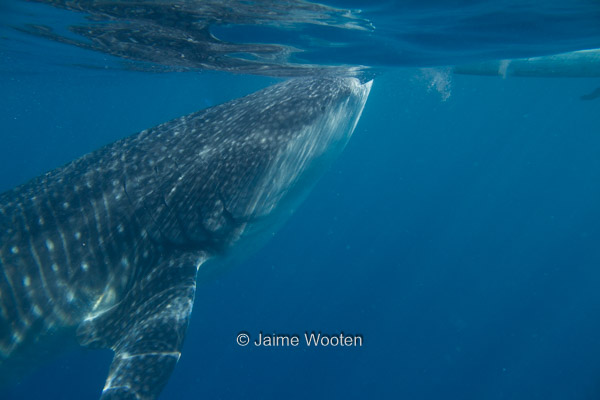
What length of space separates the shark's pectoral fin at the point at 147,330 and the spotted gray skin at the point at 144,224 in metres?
0.01

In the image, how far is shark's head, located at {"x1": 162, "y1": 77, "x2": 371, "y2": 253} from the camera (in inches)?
215

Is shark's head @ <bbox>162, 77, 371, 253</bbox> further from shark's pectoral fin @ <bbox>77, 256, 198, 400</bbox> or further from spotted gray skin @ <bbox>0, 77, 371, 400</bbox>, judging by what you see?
shark's pectoral fin @ <bbox>77, 256, 198, 400</bbox>

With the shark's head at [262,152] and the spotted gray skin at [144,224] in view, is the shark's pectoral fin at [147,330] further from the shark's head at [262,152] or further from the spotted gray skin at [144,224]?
the shark's head at [262,152]

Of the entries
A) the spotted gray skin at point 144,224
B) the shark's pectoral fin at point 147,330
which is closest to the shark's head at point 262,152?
the spotted gray skin at point 144,224

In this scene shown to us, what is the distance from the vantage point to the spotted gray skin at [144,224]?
4.52 m

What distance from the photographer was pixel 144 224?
5188mm

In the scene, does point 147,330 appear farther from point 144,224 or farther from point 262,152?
point 262,152

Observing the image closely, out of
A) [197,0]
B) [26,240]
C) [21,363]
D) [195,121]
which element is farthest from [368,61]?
[21,363]

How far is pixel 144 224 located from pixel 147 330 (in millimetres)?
1600

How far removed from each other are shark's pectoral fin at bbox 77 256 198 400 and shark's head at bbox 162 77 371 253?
2.70ft

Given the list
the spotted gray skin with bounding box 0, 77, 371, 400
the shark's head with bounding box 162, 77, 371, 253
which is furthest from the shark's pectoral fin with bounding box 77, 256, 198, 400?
the shark's head with bounding box 162, 77, 371, 253

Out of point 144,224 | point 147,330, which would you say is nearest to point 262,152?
point 144,224

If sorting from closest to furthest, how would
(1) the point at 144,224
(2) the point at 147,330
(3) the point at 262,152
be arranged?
(2) the point at 147,330 < (1) the point at 144,224 < (3) the point at 262,152

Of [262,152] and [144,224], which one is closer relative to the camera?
[144,224]
